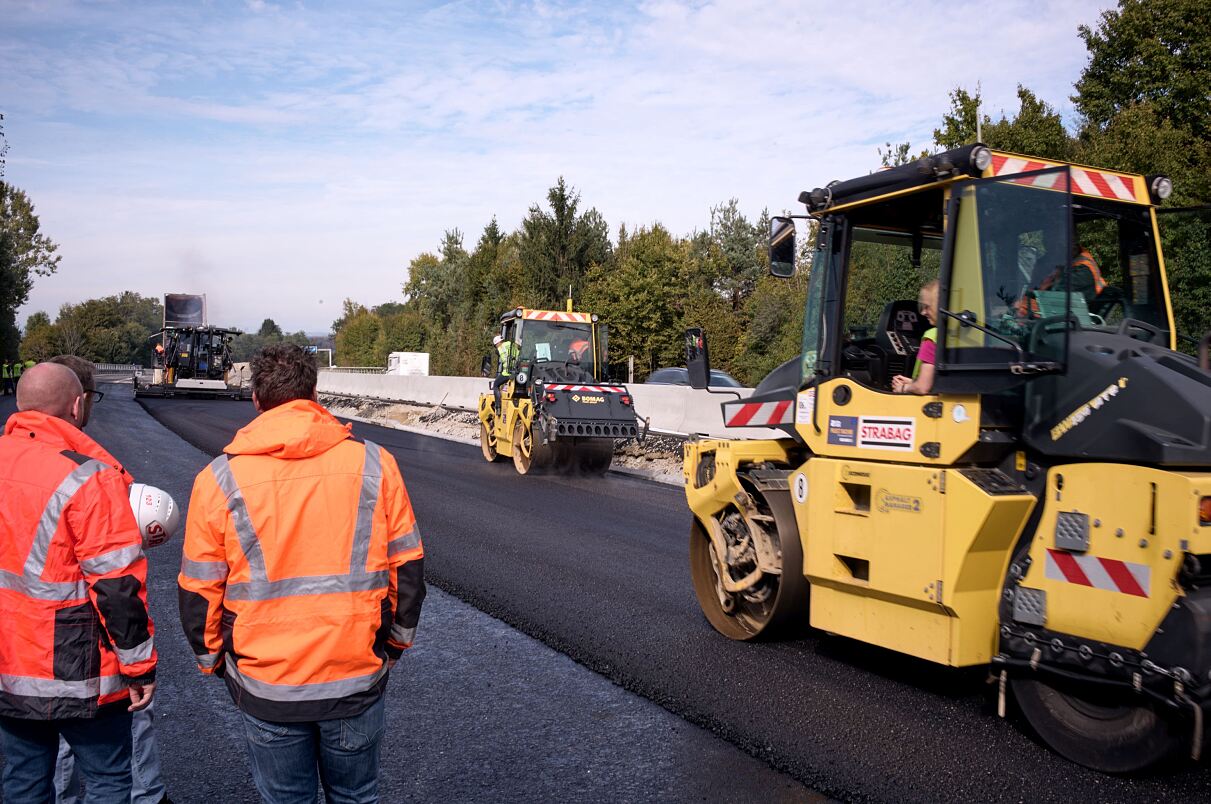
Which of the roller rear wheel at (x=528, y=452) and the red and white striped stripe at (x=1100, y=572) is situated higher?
the red and white striped stripe at (x=1100, y=572)

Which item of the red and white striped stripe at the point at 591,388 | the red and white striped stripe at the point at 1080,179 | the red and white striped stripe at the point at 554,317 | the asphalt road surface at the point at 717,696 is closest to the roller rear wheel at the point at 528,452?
the red and white striped stripe at the point at 591,388

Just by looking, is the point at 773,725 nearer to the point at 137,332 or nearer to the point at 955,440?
the point at 955,440

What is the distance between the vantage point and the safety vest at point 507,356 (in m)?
16.4

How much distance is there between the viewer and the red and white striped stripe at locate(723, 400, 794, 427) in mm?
5891

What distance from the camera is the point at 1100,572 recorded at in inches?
158

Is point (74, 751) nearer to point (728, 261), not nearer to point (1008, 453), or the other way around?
point (1008, 453)

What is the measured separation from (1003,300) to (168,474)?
1197 centimetres

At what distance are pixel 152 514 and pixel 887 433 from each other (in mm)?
3260

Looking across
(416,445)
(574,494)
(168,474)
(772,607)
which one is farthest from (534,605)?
(416,445)

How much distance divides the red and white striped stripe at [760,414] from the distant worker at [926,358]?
87 cm

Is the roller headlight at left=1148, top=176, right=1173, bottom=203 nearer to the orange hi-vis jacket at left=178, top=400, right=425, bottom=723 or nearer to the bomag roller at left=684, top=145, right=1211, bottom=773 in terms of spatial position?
the bomag roller at left=684, top=145, right=1211, bottom=773

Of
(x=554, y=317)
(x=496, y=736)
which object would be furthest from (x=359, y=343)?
(x=496, y=736)

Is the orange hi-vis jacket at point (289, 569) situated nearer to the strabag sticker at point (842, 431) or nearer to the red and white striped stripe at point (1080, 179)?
the strabag sticker at point (842, 431)

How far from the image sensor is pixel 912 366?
5324mm
